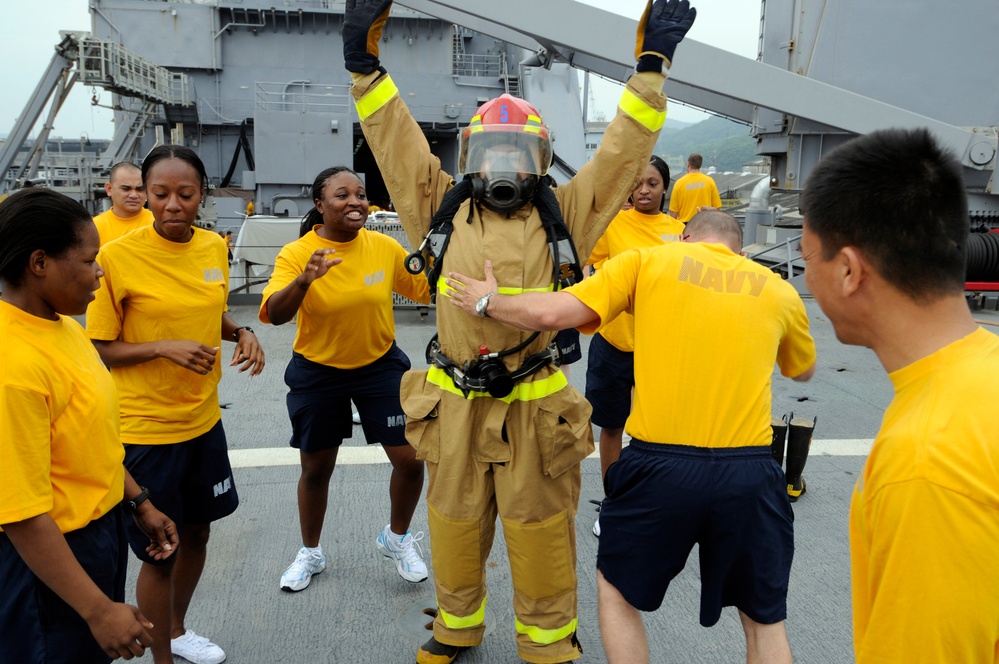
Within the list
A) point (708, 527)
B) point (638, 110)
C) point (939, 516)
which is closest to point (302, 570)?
point (708, 527)

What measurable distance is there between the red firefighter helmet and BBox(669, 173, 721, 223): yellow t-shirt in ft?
21.4

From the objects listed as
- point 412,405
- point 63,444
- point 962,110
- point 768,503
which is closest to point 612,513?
point 768,503

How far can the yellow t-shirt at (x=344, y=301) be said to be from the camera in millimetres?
3238

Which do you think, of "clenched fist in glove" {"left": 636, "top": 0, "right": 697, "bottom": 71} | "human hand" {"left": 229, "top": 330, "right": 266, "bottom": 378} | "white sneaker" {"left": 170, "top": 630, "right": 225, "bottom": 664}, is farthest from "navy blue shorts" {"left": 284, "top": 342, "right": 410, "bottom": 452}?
"clenched fist in glove" {"left": 636, "top": 0, "right": 697, "bottom": 71}

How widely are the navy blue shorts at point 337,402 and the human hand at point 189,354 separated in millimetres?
875

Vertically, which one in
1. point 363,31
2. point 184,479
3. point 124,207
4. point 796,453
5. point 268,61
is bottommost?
point 796,453

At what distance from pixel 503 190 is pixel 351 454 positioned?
9.25 ft

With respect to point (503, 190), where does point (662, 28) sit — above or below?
above

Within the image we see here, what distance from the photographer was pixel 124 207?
502 cm

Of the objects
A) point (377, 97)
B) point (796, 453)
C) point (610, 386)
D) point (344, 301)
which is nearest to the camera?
point (377, 97)

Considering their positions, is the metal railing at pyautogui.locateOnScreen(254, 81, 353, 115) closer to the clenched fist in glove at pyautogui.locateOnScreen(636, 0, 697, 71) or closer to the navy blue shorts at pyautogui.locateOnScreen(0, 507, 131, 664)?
the clenched fist in glove at pyautogui.locateOnScreen(636, 0, 697, 71)

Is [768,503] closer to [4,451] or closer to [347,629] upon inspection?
[347,629]

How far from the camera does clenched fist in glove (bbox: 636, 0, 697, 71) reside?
8.27 ft

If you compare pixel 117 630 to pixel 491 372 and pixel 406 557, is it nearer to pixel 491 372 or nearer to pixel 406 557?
pixel 491 372
